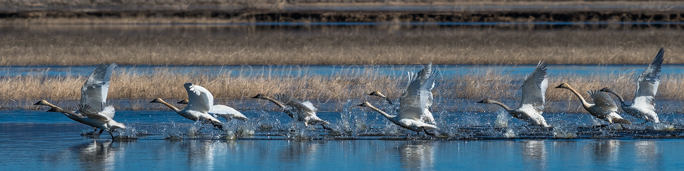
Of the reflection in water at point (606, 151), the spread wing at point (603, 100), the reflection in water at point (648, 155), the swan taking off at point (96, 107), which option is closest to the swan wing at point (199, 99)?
the swan taking off at point (96, 107)

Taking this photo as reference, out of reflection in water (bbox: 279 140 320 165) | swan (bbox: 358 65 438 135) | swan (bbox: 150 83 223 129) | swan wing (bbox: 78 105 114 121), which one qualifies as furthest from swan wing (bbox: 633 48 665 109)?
swan wing (bbox: 78 105 114 121)

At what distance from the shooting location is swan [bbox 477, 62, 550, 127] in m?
13.5

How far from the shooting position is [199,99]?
13414 millimetres

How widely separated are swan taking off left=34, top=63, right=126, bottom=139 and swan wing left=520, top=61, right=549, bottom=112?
5.38 meters

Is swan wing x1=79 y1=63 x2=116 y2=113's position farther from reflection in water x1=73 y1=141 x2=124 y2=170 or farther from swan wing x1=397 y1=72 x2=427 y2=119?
swan wing x1=397 y1=72 x2=427 y2=119

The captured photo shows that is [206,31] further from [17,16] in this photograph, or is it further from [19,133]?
[19,133]

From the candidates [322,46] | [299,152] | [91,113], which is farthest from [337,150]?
[322,46]

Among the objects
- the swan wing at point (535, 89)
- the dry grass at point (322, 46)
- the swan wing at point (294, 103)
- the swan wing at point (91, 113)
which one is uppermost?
the dry grass at point (322, 46)

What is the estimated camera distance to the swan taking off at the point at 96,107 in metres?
12.5

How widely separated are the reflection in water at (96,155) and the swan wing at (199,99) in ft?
5.01

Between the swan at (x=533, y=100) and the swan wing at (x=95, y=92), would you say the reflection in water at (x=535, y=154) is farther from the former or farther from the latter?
the swan wing at (x=95, y=92)

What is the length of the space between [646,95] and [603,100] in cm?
96

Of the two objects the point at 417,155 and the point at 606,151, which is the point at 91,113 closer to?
the point at 417,155

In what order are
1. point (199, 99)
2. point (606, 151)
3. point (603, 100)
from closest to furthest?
point (606, 151), point (199, 99), point (603, 100)
